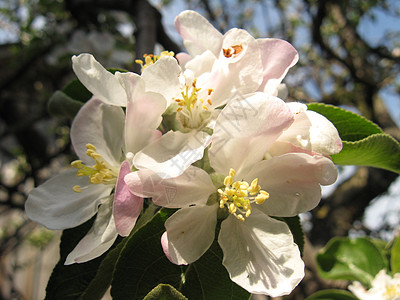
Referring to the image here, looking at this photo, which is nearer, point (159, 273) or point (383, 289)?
point (159, 273)

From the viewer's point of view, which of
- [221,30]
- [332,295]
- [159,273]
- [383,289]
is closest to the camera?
[159,273]

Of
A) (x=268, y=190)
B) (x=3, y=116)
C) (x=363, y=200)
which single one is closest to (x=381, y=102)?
(x=363, y=200)

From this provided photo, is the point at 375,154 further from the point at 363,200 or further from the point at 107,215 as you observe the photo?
the point at 363,200

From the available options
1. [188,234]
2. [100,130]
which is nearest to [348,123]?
[188,234]

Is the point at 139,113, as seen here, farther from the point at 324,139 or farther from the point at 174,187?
the point at 324,139

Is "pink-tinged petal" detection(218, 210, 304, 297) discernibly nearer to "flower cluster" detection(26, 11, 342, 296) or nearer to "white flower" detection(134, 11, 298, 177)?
"flower cluster" detection(26, 11, 342, 296)

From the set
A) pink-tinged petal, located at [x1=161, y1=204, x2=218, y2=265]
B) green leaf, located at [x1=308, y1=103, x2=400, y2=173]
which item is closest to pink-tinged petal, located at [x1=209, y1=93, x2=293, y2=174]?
pink-tinged petal, located at [x1=161, y1=204, x2=218, y2=265]
